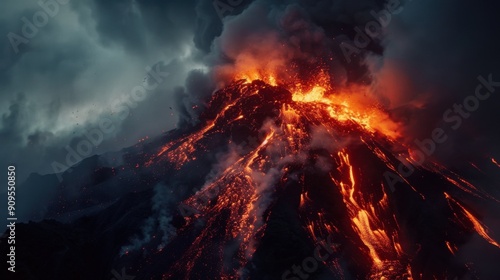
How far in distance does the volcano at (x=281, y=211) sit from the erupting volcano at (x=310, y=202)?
0.64ft

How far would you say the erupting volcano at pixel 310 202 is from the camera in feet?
157

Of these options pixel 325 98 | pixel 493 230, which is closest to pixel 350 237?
pixel 493 230

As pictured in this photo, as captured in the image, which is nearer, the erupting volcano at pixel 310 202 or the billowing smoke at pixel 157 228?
the erupting volcano at pixel 310 202

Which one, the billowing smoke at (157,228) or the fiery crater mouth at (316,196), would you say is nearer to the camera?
the fiery crater mouth at (316,196)

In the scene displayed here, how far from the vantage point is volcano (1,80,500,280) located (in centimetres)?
4853

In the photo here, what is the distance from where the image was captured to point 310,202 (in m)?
56.8

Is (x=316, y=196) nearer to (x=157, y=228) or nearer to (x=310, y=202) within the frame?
(x=310, y=202)

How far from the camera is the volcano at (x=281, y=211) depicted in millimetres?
48531

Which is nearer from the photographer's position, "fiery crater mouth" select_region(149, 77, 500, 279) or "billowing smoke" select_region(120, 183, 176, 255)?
"fiery crater mouth" select_region(149, 77, 500, 279)

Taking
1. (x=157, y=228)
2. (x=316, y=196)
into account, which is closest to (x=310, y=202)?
(x=316, y=196)

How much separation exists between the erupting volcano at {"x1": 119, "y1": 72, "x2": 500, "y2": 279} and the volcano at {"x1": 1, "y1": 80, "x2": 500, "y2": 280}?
19 cm

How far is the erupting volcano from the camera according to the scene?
4797 centimetres

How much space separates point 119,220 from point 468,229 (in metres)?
51.4

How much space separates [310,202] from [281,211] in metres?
5.25
